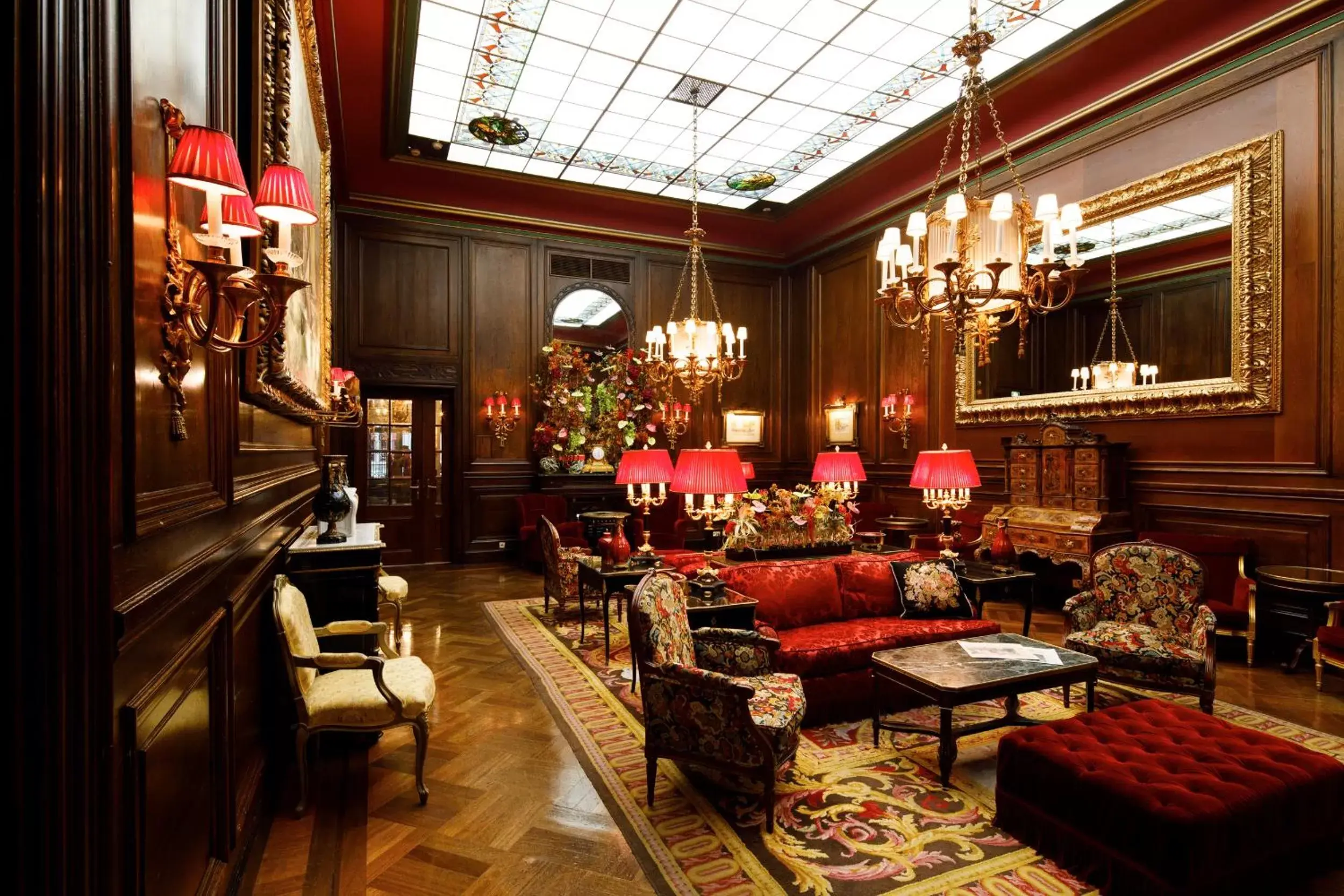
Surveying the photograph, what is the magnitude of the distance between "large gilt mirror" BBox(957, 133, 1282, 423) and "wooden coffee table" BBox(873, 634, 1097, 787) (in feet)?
5.93

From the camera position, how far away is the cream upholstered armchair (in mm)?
2703

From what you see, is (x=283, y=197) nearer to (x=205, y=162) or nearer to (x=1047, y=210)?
(x=205, y=162)

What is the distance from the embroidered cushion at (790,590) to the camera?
3979mm

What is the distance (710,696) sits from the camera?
273 centimetres

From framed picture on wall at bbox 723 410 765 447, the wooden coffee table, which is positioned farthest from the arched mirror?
the wooden coffee table

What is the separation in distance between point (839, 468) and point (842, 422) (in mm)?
4786

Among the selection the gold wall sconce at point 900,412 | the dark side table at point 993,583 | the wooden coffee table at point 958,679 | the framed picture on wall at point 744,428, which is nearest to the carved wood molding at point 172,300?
the wooden coffee table at point 958,679

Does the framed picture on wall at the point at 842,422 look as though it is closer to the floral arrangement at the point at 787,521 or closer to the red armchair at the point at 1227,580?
the red armchair at the point at 1227,580

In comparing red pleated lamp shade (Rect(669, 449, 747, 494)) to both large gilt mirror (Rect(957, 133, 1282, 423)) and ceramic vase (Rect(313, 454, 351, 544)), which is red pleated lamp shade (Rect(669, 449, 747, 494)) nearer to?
large gilt mirror (Rect(957, 133, 1282, 423))

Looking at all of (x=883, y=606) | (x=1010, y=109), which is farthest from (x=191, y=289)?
(x=1010, y=109)

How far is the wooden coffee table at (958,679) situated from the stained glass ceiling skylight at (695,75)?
4439 mm

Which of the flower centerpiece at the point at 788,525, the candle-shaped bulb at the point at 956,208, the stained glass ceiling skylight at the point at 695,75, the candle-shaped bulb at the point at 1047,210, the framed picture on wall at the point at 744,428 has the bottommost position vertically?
the flower centerpiece at the point at 788,525

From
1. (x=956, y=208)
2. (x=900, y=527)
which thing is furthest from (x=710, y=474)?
(x=900, y=527)

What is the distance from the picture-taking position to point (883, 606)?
14.0 ft
